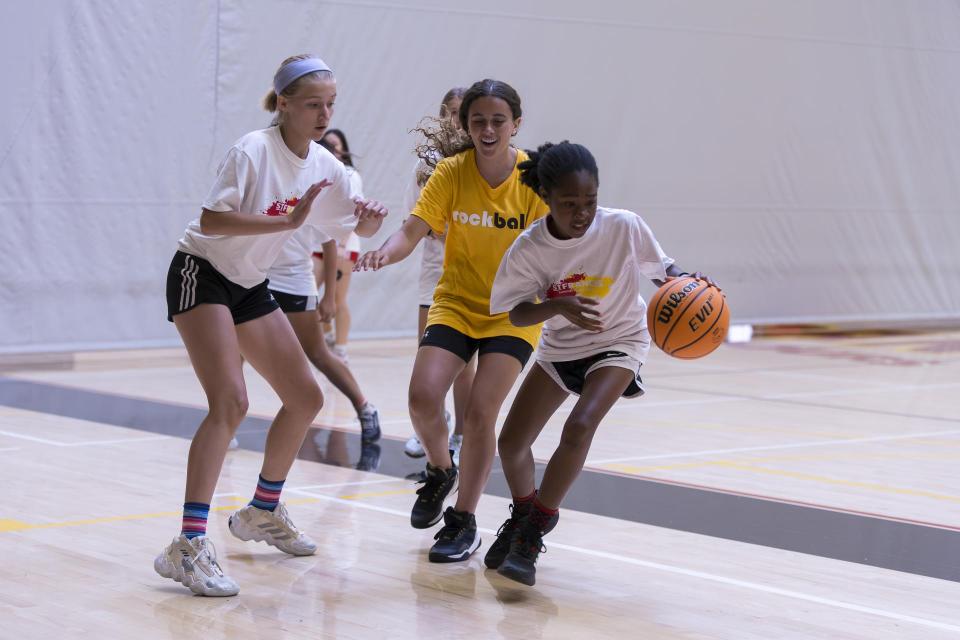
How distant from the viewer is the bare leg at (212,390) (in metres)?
3.72

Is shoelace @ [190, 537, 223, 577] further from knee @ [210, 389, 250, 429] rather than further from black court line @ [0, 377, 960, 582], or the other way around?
black court line @ [0, 377, 960, 582]

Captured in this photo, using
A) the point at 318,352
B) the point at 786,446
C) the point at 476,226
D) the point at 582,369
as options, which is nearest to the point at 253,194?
the point at 476,226

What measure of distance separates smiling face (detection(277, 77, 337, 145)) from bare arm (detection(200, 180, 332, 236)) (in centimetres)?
25

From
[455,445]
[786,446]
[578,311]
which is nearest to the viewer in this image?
[578,311]

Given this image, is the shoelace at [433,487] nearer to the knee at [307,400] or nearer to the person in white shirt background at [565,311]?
the person in white shirt background at [565,311]

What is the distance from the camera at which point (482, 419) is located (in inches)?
160

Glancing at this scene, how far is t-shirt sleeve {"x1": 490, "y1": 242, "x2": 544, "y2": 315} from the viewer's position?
155 inches

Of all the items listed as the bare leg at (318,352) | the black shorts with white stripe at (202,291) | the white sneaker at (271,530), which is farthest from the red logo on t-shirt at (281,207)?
the bare leg at (318,352)

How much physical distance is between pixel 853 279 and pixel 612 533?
983 cm

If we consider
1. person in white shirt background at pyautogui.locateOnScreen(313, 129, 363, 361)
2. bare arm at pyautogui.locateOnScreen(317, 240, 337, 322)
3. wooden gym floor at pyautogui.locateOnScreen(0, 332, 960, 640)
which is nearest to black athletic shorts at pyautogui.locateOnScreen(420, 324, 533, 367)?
wooden gym floor at pyautogui.locateOnScreen(0, 332, 960, 640)

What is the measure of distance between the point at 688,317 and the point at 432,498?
1.06m

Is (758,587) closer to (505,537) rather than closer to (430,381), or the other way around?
(505,537)

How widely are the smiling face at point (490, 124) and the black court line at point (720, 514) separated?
1.35 metres

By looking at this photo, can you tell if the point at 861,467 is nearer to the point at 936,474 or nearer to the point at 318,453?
the point at 936,474
